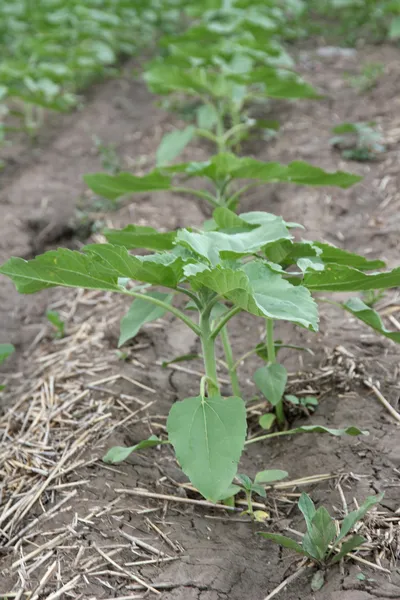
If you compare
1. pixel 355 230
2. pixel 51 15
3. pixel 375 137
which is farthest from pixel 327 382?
pixel 51 15

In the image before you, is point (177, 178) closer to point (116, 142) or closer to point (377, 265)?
point (116, 142)

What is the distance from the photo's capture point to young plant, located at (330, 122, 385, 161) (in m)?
3.58

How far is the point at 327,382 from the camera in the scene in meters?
2.03

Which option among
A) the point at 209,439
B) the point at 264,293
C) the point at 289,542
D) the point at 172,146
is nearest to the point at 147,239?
the point at 264,293

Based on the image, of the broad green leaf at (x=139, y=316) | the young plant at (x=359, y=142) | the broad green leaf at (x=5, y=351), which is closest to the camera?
the broad green leaf at (x=139, y=316)

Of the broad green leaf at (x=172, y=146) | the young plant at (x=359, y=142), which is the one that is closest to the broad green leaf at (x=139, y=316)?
the broad green leaf at (x=172, y=146)

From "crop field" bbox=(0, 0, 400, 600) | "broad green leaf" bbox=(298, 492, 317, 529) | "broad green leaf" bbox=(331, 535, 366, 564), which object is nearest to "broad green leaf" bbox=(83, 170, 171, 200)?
"crop field" bbox=(0, 0, 400, 600)

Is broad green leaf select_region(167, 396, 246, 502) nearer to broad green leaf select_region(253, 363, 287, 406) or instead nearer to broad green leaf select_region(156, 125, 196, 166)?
broad green leaf select_region(253, 363, 287, 406)

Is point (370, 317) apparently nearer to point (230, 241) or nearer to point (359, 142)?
point (230, 241)

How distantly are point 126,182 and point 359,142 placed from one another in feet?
5.95

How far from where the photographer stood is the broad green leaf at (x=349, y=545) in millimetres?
1370

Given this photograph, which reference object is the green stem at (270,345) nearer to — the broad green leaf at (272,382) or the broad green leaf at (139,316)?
the broad green leaf at (272,382)

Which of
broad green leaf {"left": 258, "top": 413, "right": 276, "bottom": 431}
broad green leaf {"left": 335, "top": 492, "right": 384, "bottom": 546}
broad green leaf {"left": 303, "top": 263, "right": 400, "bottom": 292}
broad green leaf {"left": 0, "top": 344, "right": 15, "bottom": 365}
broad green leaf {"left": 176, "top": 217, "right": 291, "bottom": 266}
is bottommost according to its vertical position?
broad green leaf {"left": 0, "top": 344, "right": 15, "bottom": 365}

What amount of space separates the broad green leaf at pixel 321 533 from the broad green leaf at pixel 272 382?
43cm
